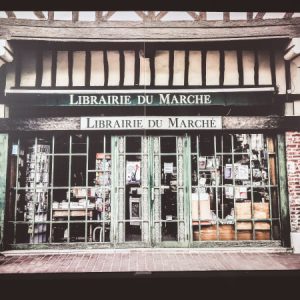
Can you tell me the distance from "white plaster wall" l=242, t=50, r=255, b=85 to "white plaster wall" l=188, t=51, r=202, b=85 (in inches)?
33.9

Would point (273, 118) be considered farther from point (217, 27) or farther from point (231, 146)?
point (217, 27)

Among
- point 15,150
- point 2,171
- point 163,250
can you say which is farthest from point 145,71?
point 163,250

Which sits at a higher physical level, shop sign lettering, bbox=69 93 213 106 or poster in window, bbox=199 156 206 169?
shop sign lettering, bbox=69 93 213 106

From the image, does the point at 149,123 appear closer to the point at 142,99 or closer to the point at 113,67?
the point at 142,99

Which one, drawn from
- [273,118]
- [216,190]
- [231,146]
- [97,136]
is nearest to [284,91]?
[273,118]

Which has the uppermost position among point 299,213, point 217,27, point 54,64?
point 217,27

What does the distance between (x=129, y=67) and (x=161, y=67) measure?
24.6 inches

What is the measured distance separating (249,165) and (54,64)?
4258 millimetres

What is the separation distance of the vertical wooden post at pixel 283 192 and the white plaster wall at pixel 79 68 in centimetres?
397

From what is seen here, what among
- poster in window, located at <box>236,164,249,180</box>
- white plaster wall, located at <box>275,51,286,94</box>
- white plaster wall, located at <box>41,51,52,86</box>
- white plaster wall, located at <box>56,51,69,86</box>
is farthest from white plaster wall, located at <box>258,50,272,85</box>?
white plaster wall, located at <box>41,51,52,86</box>

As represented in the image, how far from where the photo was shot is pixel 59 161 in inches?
273

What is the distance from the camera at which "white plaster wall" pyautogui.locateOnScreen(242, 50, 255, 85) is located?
278 inches

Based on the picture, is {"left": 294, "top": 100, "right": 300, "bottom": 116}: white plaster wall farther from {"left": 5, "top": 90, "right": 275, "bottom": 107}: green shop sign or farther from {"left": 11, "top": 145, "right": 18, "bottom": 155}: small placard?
{"left": 11, "top": 145, "right": 18, "bottom": 155}: small placard

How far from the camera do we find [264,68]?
7.07m
